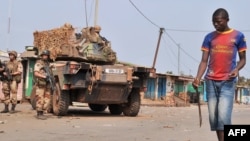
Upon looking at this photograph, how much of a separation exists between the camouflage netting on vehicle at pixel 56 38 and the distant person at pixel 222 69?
392 inches

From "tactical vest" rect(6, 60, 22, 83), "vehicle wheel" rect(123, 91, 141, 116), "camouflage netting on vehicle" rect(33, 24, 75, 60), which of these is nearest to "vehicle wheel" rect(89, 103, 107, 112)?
"vehicle wheel" rect(123, 91, 141, 116)

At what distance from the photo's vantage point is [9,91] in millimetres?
14406

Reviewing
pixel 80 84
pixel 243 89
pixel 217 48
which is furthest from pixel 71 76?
pixel 243 89

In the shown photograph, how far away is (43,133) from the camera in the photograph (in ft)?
29.1

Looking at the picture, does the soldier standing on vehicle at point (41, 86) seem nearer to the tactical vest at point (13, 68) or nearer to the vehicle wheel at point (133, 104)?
the tactical vest at point (13, 68)

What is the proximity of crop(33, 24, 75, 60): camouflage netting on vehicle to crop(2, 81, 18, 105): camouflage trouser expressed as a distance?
1625 mm

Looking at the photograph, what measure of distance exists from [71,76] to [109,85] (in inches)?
45.9

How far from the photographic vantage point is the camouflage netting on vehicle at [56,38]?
15.4 m

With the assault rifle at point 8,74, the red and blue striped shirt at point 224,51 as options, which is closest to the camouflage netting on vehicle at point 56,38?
the assault rifle at point 8,74

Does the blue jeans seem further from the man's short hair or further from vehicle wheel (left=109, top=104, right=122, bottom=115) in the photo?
vehicle wheel (left=109, top=104, right=122, bottom=115)

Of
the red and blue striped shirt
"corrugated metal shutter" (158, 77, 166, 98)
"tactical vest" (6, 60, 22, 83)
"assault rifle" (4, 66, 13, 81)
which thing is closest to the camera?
the red and blue striped shirt

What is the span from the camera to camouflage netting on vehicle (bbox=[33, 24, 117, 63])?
15.0m

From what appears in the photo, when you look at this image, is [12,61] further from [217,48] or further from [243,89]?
[243,89]

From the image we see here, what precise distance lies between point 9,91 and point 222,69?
10.1 m
